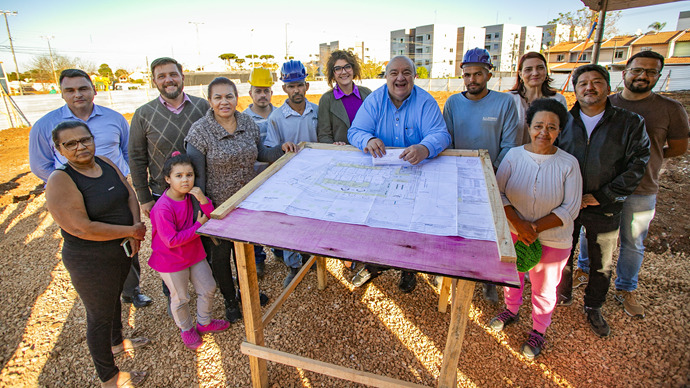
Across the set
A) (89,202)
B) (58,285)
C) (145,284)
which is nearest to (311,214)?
(89,202)

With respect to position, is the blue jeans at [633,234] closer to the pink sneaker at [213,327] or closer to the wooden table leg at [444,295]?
the wooden table leg at [444,295]

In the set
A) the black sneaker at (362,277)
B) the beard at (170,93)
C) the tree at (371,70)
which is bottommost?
the black sneaker at (362,277)

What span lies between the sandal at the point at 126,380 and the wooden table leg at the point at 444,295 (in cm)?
255

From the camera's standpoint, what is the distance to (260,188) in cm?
224

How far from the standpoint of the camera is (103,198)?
87.6 inches

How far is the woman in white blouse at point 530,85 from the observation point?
10.4 ft

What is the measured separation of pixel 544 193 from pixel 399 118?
1189 millimetres

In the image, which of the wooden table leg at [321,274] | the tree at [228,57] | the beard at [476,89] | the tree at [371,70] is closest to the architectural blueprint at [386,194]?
the beard at [476,89]

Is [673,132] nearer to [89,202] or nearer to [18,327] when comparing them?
[89,202]

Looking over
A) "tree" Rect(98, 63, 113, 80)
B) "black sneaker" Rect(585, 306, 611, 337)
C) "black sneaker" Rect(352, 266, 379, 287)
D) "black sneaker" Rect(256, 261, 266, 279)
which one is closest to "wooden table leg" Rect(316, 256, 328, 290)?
"black sneaker" Rect(352, 266, 379, 287)

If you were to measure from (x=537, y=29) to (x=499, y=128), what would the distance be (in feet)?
253

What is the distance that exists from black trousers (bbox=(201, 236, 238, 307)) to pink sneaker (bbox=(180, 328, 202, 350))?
0.37 metres

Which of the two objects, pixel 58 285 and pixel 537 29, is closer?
pixel 58 285

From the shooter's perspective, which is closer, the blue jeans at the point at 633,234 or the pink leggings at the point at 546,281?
the pink leggings at the point at 546,281
